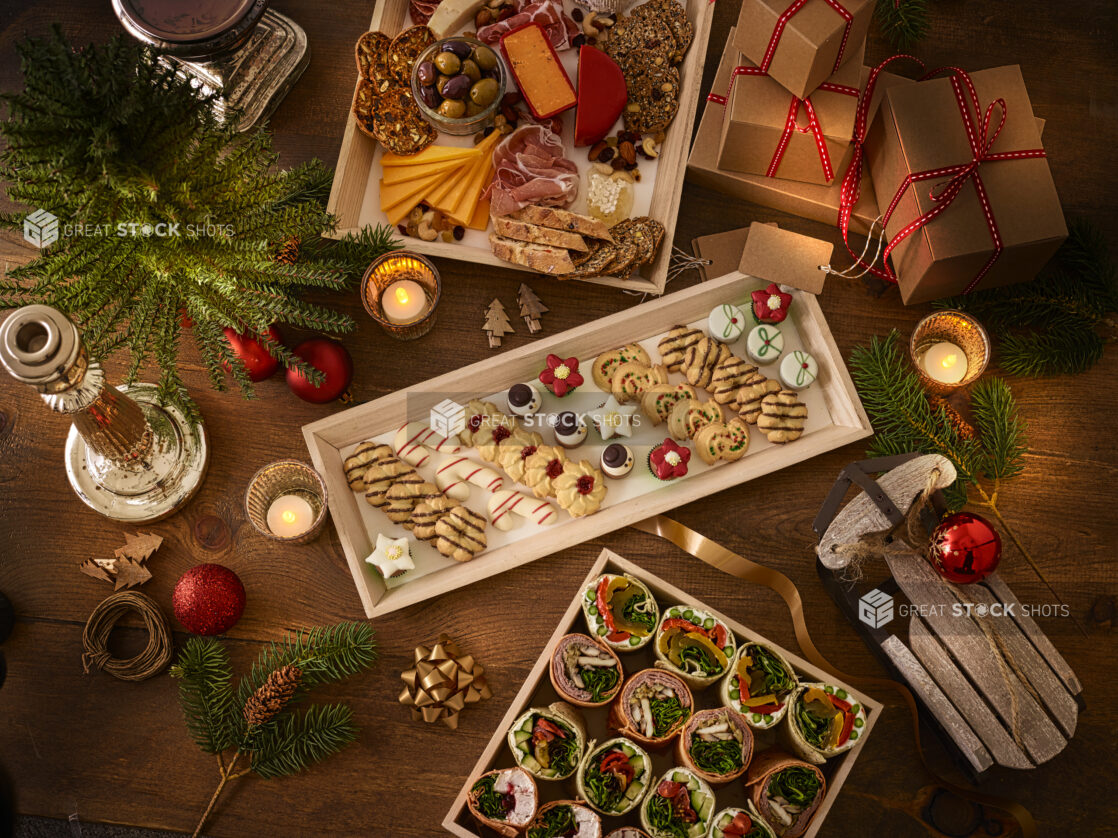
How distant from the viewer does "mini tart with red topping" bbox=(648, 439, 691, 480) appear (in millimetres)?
1614

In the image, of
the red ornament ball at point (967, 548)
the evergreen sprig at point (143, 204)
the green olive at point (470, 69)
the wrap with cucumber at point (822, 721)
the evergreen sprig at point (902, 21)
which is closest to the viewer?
the evergreen sprig at point (143, 204)

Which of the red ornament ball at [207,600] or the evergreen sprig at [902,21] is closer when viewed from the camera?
the red ornament ball at [207,600]

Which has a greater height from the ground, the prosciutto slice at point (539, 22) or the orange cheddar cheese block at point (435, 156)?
the prosciutto slice at point (539, 22)

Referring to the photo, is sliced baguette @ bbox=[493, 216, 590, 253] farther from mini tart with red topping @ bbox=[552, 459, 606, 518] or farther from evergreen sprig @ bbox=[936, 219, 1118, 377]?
evergreen sprig @ bbox=[936, 219, 1118, 377]

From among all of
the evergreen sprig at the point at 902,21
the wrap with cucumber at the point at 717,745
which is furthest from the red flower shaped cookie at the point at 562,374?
the evergreen sprig at the point at 902,21

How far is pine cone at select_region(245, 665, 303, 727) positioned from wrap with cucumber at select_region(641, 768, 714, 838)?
0.70 m

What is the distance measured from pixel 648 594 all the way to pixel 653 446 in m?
0.33

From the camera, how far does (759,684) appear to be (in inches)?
59.8

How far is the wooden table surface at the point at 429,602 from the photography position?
1.60 meters

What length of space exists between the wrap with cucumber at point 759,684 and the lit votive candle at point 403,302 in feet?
3.16

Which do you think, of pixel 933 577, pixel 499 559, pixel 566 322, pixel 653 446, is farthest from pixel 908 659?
pixel 566 322

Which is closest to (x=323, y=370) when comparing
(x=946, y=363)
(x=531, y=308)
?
(x=531, y=308)

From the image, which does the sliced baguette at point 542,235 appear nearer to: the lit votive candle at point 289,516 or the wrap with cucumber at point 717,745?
Result: the lit votive candle at point 289,516

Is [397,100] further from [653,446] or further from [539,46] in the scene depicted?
[653,446]
